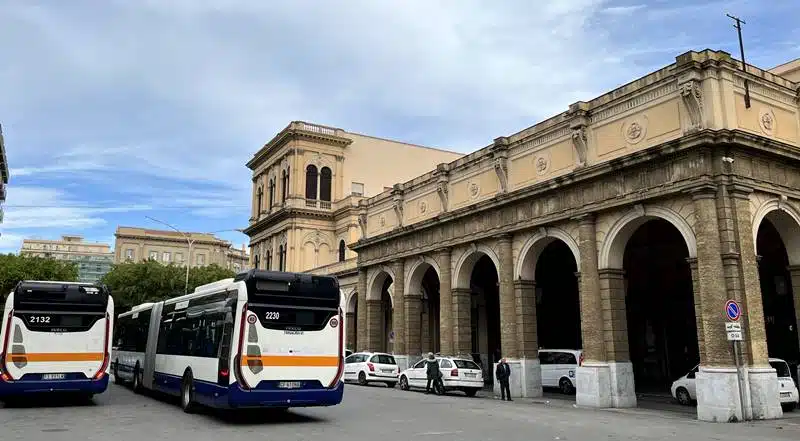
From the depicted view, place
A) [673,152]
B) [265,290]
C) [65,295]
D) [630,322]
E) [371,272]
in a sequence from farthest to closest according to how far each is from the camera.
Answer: [371,272] < [630,322] < [673,152] < [65,295] < [265,290]

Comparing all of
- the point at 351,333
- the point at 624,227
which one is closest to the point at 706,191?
the point at 624,227

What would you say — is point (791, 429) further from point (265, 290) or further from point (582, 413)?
point (265, 290)

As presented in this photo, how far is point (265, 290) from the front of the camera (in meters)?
14.0

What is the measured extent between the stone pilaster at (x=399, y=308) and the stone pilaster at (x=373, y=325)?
3426 millimetres

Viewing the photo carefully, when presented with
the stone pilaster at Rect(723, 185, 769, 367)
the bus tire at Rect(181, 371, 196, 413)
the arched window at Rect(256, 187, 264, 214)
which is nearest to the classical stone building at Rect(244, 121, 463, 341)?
the arched window at Rect(256, 187, 264, 214)

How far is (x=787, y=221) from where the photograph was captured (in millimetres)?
20125

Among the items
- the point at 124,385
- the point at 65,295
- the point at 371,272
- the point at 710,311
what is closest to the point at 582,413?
the point at 710,311

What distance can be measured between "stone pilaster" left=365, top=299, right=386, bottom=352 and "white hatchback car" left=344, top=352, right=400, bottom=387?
17.3 feet

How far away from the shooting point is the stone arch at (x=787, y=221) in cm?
1939

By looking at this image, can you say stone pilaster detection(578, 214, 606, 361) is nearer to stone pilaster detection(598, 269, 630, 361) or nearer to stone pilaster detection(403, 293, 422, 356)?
stone pilaster detection(598, 269, 630, 361)

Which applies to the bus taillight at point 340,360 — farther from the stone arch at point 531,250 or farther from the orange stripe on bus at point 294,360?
the stone arch at point 531,250

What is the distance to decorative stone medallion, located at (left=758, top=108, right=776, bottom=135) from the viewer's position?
64.3ft

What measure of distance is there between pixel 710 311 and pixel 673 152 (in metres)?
4.56

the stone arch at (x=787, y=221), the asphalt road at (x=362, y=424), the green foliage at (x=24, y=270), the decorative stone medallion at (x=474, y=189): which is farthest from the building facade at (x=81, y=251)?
the stone arch at (x=787, y=221)
